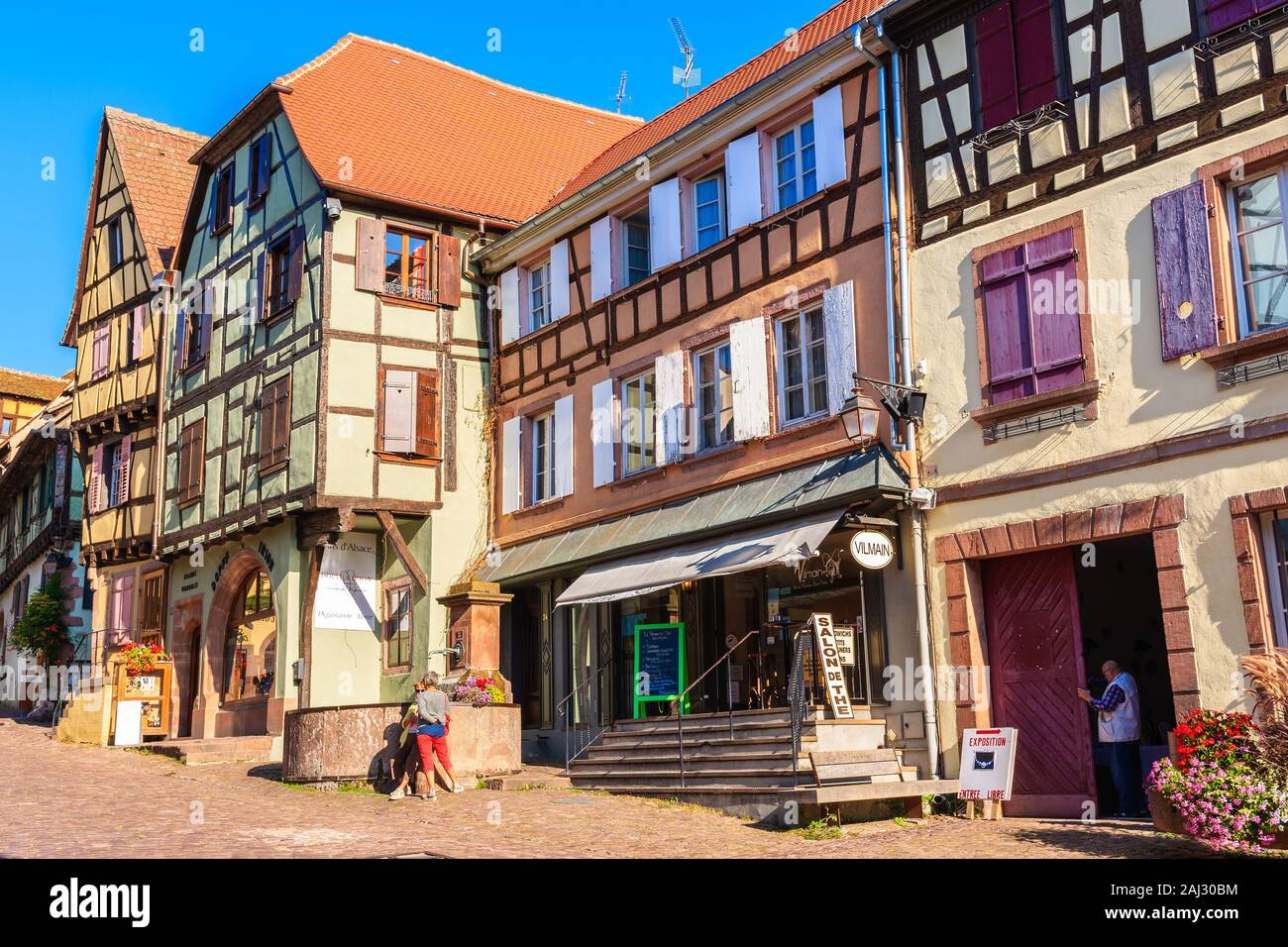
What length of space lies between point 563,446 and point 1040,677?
29.0 ft

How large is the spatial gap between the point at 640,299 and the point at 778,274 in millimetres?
3000

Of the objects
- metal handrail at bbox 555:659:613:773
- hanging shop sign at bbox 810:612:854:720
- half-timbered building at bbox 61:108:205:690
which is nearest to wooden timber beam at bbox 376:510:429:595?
metal handrail at bbox 555:659:613:773

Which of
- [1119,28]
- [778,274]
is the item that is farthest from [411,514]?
[1119,28]

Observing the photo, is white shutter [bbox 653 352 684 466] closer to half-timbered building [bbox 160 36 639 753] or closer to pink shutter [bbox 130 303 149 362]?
half-timbered building [bbox 160 36 639 753]

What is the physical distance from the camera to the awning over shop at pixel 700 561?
13.7m

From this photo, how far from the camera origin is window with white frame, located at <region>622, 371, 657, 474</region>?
1808 centimetres

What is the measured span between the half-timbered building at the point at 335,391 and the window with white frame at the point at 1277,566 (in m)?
11.3

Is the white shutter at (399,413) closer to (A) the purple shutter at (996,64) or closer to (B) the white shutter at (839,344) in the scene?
(B) the white shutter at (839,344)

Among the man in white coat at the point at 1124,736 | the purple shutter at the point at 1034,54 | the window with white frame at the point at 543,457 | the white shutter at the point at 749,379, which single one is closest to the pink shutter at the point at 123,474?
the window with white frame at the point at 543,457

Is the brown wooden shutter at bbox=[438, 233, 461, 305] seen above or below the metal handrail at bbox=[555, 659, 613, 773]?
above

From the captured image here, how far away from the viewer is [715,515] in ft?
52.0

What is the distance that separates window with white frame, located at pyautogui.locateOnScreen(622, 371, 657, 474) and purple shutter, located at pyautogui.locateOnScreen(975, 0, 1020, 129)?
622 cm

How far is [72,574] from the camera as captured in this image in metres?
34.2
